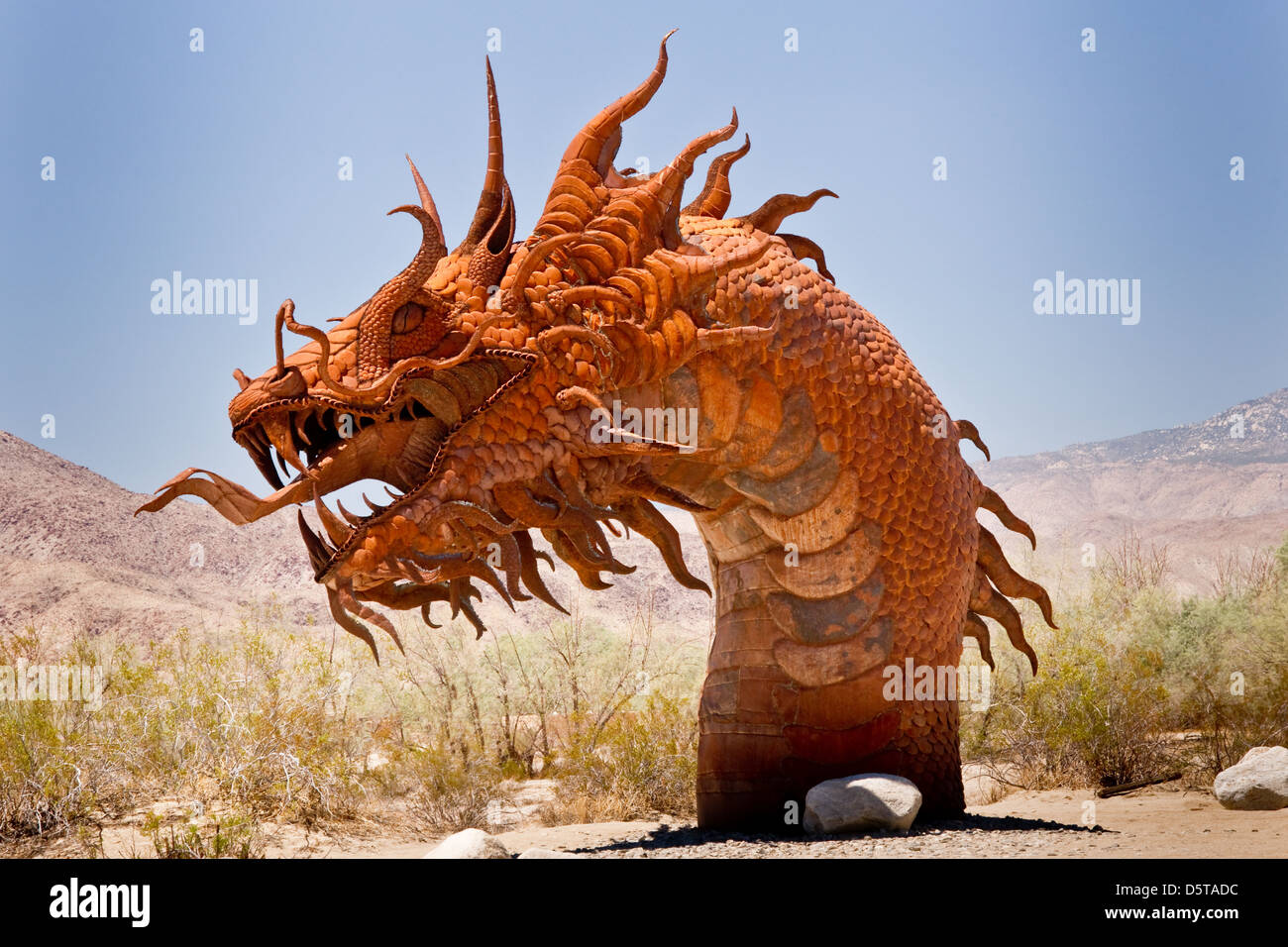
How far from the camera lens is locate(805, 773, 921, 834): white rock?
517cm

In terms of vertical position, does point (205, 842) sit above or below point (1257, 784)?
below

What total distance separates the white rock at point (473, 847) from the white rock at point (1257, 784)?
4.40 meters

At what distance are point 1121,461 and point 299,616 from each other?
37920mm

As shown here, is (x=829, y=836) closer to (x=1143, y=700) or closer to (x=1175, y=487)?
(x=1143, y=700)

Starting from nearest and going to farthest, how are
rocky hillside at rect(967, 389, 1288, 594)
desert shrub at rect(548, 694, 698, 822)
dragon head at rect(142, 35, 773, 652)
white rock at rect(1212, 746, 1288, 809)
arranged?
dragon head at rect(142, 35, 773, 652) → white rock at rect(1212, 746, 1288, 809) → desert shrub at rect(548, 694, 698, 822) → rocky hillside at rect(967, 389, 1288, 594)

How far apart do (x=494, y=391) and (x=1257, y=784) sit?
16.6 ft

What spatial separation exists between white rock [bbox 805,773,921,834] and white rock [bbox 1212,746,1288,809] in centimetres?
269

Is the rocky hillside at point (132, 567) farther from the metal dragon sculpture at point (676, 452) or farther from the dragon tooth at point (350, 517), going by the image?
the dragon tooth at point (350, 517)

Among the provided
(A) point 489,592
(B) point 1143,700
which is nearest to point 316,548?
(B) point 1143,700

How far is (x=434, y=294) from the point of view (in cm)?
486

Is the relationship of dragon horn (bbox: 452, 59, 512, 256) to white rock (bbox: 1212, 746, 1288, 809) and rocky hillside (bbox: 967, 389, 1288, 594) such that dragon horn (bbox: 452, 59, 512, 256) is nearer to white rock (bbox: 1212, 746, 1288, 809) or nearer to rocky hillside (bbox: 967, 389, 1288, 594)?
white rock (bbox: 1212, 746, 1288, 809)

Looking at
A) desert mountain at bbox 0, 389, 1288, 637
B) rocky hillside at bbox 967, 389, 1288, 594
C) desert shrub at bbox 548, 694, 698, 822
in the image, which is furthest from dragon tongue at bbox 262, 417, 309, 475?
rocky hillside at bbox 967, 389, 1288, 594

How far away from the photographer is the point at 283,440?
4594 millimetres
